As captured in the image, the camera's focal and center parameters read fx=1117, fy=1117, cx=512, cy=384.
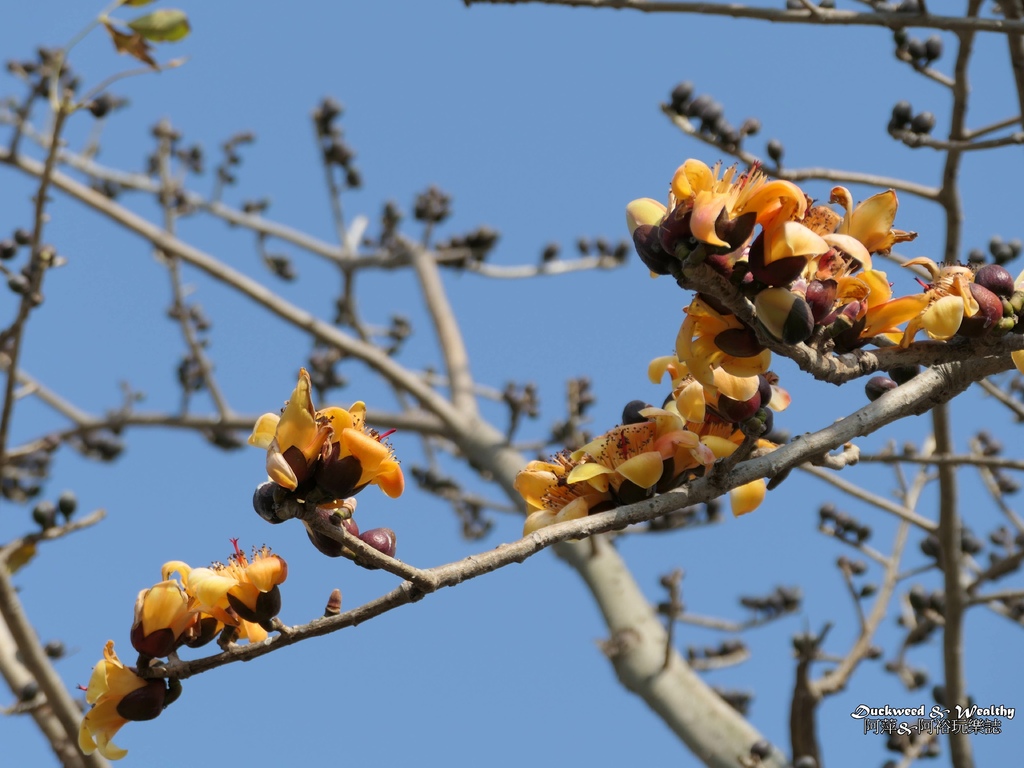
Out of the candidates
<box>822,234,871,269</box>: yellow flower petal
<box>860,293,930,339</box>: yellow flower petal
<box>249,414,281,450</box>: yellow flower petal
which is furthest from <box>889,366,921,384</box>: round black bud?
<box>249,414,281,450</box>: yellow flower petal

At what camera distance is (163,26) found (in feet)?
7.36

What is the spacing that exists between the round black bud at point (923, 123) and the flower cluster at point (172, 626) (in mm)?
2150

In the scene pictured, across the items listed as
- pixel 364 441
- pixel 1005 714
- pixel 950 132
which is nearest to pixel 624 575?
pixel 1005 714

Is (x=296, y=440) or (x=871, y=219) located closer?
(x=296, y=440)

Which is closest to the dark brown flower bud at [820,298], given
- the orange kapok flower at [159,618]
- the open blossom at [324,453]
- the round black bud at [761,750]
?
the open blossom at [324,453]

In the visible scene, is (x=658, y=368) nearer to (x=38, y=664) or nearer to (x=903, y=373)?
(x=903, y=373)

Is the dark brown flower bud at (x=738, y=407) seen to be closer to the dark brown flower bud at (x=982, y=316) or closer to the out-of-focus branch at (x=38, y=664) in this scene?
the dark brown flower bud at (x=982, y=316)

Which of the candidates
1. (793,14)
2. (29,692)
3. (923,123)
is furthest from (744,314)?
(29,692)

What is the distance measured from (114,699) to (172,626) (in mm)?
116

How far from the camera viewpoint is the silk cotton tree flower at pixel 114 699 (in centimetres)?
130

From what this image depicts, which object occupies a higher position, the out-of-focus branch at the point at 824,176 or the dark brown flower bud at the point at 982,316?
the out-of-focus branch at the point at 824,176

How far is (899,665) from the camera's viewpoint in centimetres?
400

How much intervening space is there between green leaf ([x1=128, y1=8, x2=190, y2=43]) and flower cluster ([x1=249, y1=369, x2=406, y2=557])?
1348 millimetres

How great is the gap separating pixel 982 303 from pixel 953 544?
5.89 feet
